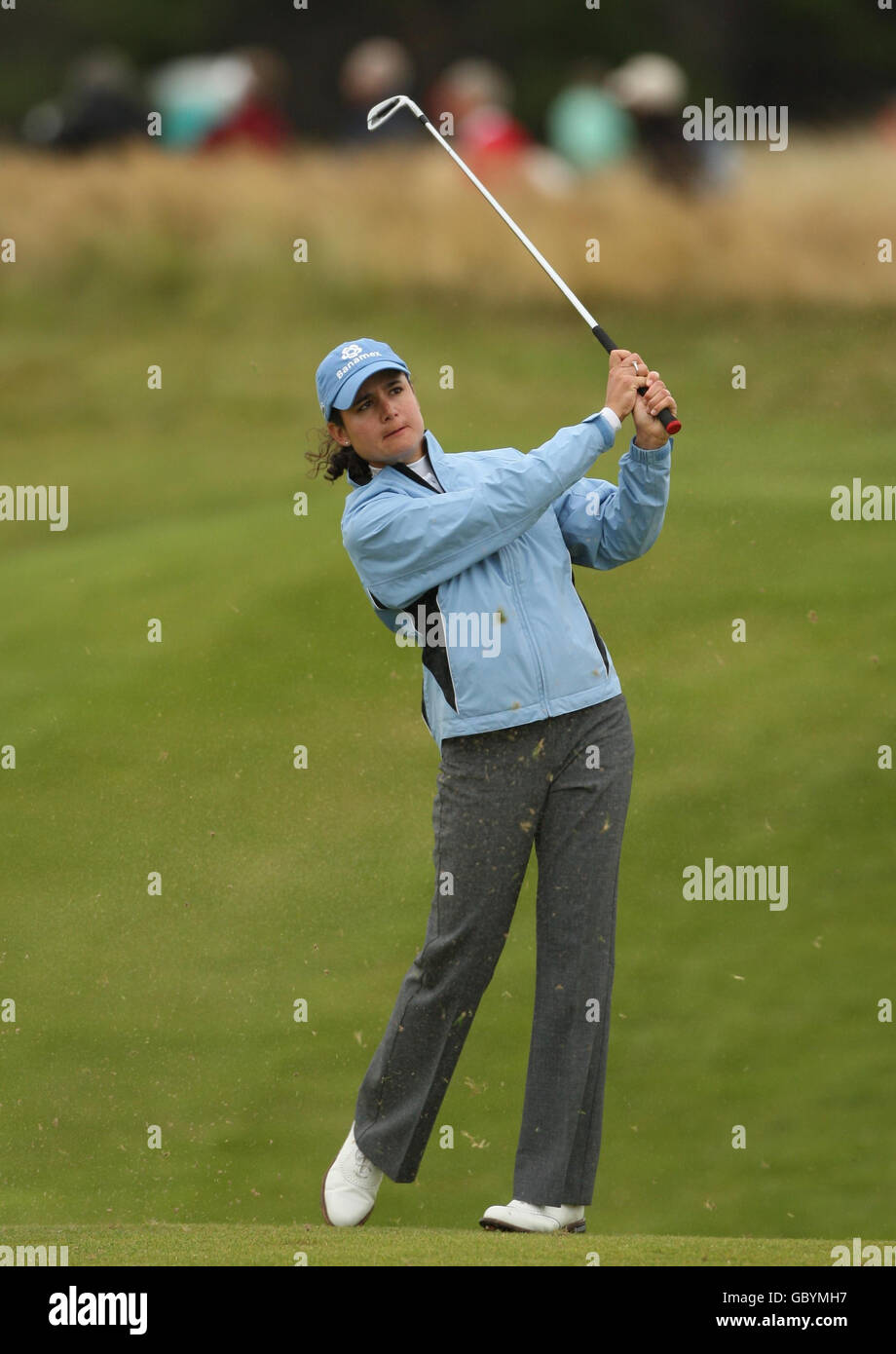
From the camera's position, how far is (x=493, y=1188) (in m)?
4.57

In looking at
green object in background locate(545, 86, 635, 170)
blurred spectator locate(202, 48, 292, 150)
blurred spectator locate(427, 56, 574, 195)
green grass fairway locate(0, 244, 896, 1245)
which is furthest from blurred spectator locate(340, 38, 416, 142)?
green grass fairway locate(0, 244, 896, 1245)

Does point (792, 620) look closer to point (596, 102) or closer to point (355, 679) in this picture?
point (355, 679)

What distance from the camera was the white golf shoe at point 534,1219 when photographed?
352 centimetres

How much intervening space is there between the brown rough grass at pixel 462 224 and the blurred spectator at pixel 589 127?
2.54 ft

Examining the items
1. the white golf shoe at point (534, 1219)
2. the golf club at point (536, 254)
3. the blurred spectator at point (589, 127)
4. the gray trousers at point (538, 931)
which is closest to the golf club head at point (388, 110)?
the golf club at point (536, 254)

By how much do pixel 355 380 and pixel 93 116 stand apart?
866cm

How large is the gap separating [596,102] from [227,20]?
415 centimetres

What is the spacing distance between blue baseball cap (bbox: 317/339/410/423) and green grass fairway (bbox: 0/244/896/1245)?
63.4 inches

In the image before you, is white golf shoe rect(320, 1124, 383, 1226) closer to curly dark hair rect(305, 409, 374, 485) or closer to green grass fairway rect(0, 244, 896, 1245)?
green grass fairway rect(0, 244, 896, 1245)

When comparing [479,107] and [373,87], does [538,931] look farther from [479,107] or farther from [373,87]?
[479,107]

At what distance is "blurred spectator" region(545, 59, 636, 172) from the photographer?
1090 centimetres

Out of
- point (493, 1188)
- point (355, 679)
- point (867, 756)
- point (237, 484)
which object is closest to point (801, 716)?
point (867, 756)

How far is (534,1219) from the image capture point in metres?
3.52

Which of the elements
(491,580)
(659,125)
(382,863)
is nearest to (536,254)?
(491,580)
